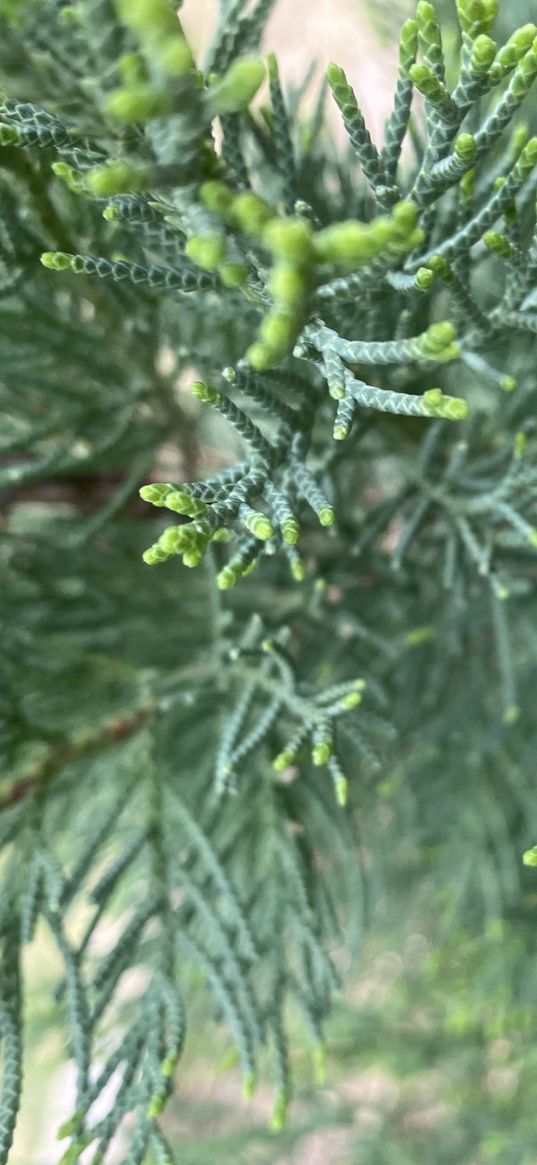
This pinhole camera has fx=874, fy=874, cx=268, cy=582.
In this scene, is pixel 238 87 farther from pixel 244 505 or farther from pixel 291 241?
pixel 244 505

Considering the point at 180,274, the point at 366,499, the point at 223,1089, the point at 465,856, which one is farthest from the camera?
the point at 223,1089

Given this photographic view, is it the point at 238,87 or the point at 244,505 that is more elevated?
the point at 238,87

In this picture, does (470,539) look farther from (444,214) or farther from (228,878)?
(228,878)

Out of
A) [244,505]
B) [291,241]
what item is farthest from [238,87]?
[244,505]

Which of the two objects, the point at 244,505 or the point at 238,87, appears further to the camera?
the point at 244,505

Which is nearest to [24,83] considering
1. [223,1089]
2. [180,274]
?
[180,274]

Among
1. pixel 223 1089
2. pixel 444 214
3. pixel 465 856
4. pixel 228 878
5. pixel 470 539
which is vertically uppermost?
pixel 444 214

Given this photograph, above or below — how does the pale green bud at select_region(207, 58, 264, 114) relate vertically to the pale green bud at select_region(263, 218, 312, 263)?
above

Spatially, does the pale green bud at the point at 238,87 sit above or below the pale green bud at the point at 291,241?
above
